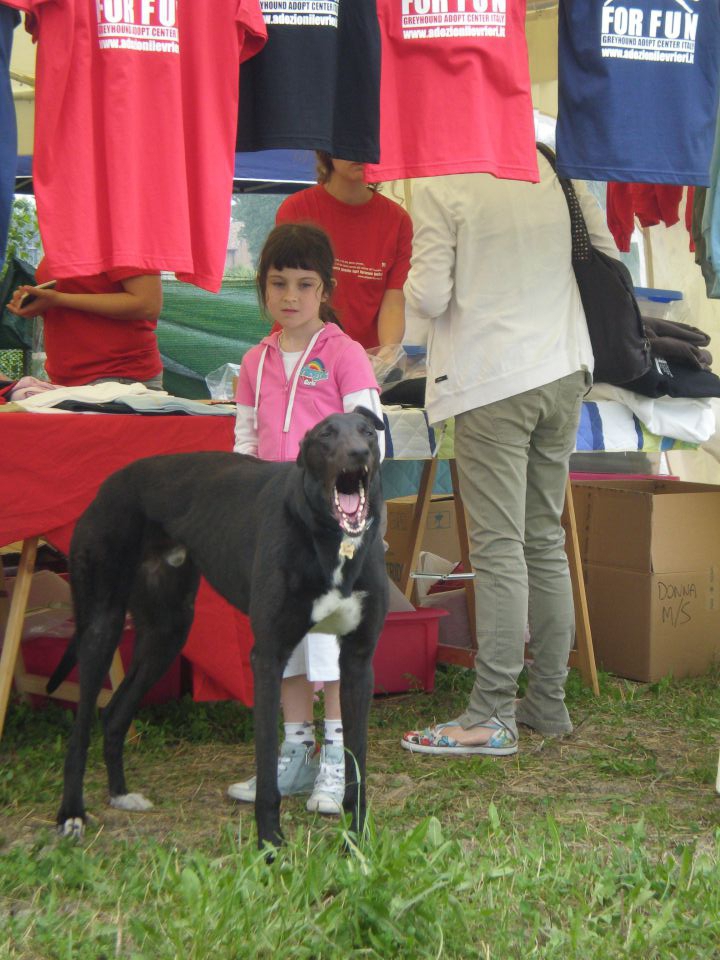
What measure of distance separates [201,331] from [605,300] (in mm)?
5111

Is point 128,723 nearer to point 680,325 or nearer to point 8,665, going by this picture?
point 8,665

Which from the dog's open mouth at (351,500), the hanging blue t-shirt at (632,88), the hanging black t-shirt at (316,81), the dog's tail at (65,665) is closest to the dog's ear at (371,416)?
the dog's open mouth at (351,500)

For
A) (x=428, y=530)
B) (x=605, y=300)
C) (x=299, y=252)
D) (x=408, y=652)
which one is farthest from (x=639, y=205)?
(x=299, y=252)

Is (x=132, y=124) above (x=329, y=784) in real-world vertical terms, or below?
above

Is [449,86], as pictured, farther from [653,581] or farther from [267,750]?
[653,581]

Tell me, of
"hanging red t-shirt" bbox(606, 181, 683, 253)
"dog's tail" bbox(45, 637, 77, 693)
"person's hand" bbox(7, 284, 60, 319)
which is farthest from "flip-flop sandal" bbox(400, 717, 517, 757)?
"hanging red t-shirt" bbox(606, 181, 683, 253)

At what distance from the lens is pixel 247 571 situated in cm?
290

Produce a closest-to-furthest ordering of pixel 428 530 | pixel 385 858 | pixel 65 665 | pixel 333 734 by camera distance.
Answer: pixel 385 858 → pixel 333 734 → pixel 65 665 → pixel 428 530

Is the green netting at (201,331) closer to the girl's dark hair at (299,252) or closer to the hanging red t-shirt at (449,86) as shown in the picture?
the girl's dark hair at (299,252)

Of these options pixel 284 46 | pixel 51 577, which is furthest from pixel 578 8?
pixel 51 577

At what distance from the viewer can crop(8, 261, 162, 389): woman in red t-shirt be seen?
4.23 meters

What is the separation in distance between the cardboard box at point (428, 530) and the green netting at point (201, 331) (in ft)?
10.0

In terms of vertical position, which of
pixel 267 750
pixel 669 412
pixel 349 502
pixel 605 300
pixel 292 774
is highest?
pixel 605 300

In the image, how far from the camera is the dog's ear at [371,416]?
272cm
